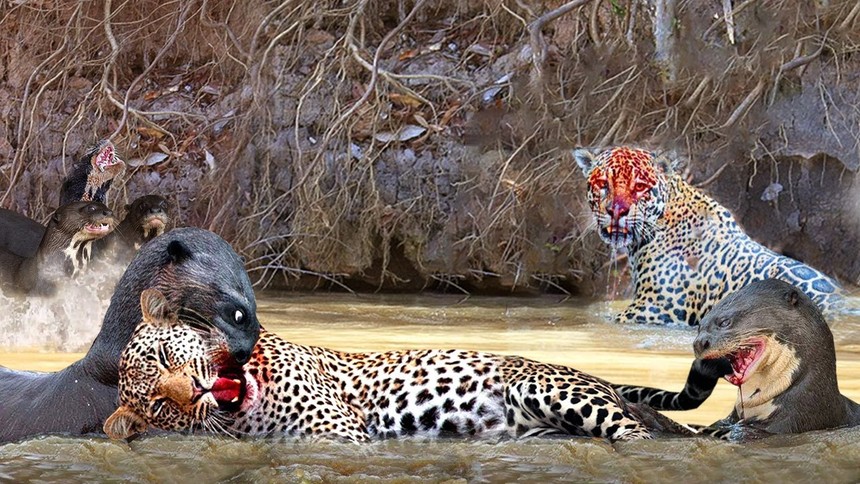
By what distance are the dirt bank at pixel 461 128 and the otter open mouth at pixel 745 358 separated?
167 inches

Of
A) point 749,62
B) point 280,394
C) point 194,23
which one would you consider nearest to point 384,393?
point 280,394

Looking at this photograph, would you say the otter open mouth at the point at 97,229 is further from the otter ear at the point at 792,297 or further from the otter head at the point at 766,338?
the otter ear at the point at 792,297

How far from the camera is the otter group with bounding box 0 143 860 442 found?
2803 mm

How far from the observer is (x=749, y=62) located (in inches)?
301

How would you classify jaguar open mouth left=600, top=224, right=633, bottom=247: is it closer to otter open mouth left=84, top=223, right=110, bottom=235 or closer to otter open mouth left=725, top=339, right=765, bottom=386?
otter open mouth left=84, top=223, right=110, bottom=235

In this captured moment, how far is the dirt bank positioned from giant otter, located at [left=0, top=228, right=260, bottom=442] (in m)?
4.27

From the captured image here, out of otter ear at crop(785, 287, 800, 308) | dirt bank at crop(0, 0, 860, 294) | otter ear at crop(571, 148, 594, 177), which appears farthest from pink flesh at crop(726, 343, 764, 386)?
dirt bank at crop(0, 0, 860, 294)

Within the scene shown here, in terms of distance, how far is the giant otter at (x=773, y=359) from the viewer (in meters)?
3.20

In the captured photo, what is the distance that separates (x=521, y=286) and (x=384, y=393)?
16.5 feet

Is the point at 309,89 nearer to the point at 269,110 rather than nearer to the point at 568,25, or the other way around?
the point at 269,110

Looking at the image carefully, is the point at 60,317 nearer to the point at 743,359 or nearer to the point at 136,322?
the point at 136,322

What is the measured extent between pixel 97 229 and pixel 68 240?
6.0 inches

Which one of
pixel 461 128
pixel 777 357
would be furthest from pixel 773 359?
pixel 461 128

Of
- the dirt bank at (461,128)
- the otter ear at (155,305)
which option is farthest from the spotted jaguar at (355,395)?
the dirt bank at (461,128)
